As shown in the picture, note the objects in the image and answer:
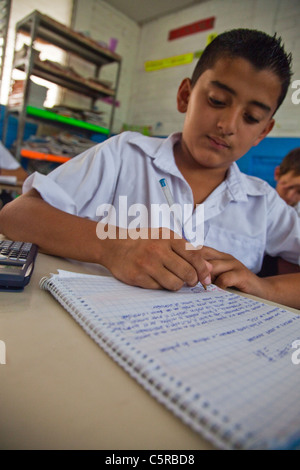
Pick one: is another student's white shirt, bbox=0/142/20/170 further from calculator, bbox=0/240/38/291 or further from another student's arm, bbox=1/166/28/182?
calculator, bbox=0/240/38/291

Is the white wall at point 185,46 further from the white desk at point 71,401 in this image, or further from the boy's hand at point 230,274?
the white desk at point 71,401

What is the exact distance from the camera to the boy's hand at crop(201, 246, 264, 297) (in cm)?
50

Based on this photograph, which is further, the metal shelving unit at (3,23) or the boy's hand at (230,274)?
the metal shelving unit at (3,23)

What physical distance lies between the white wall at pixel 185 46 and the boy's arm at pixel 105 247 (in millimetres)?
1981

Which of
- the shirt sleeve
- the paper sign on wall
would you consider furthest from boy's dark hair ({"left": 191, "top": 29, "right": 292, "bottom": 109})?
the paper sign on wall

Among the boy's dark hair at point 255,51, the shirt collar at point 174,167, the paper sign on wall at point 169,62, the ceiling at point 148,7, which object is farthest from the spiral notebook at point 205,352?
the ceiling at point 148,7

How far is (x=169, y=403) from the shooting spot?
0.18 meters

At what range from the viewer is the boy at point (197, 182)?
505 millimetres

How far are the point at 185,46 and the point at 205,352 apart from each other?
3.16 m

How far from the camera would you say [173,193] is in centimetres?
82

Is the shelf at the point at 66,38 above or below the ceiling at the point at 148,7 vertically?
→ below

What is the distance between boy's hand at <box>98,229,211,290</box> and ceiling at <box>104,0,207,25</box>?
120 inches
